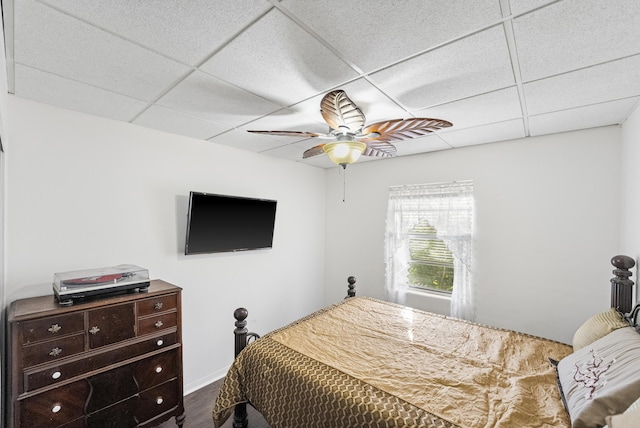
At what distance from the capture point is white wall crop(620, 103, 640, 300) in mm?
1895

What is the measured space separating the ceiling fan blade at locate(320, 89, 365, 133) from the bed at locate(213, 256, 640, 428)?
1517 mm

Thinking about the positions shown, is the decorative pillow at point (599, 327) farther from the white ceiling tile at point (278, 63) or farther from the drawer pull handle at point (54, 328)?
the drawer pull handle at point (54, 328)

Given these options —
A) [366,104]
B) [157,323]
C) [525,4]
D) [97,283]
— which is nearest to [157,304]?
[157,323]

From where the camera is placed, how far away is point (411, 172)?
3381 mm

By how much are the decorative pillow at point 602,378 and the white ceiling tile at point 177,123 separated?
2768 millimetres

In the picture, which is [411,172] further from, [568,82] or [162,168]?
[162,168]

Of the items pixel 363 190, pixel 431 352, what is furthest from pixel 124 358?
pixel 363 190

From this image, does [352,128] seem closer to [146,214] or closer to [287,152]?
[287,152]

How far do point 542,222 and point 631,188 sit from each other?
0.65 meters

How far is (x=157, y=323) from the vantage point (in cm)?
202

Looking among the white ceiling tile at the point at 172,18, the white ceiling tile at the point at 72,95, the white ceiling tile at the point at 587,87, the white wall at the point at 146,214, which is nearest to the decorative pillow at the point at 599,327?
the white ceiling tile at the point at 587,87

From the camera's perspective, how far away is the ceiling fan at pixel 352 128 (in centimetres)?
149

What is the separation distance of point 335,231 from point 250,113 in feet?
7.94

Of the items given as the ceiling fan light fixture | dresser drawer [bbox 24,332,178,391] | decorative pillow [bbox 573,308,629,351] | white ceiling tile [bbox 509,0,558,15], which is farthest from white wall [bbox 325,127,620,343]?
dresser drawer [bbox 24,332,178,391]
